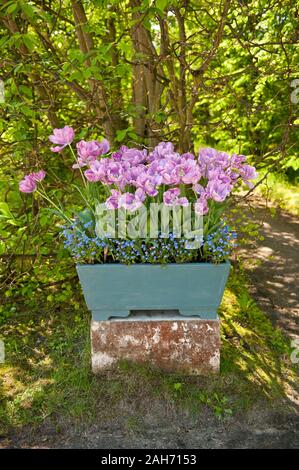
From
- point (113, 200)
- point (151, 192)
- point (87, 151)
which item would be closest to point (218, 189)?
point (151, 192)

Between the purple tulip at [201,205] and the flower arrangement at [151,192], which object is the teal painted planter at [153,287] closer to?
the flower arrangement at [151,192]

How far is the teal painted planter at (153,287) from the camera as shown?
2.25 metres

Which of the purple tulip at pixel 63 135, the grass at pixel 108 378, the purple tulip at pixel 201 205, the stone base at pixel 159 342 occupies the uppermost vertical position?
the purple tulip at pixel 63 135

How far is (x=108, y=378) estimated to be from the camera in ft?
7.90

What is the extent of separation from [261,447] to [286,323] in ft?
3.89

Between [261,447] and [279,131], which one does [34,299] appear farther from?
[279,131]

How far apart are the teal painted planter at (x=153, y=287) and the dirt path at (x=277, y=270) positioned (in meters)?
0.89

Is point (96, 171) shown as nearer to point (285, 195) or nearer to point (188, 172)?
point (188, 172)

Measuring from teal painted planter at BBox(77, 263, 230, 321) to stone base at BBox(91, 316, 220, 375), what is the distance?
0.06 metres

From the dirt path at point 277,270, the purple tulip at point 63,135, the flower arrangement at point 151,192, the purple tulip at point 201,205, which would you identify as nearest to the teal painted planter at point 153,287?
the flower arrangement at point 151,192

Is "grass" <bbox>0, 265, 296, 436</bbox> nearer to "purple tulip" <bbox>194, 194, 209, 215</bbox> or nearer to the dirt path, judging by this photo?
the dirt path
